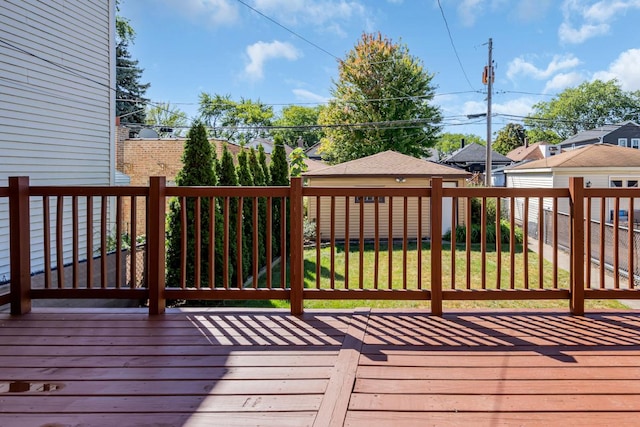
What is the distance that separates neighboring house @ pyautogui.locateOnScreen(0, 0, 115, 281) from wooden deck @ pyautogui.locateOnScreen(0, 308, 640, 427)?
3053mm

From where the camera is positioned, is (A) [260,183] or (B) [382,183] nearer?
(A) [260,183]

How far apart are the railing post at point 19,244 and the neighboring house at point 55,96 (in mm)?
2244

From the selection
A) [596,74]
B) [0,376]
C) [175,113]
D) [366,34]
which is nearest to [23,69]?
[0,376]

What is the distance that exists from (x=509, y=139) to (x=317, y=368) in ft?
156

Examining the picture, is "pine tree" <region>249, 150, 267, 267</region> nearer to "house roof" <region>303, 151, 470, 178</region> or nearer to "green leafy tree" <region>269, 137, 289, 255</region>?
"green leafy tree" <region>269, 137, 289, 255</region>

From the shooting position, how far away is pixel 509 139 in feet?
147

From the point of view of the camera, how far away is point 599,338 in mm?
2582

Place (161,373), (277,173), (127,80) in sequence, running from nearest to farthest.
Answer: (161,373) → (277,173) → (127,80)

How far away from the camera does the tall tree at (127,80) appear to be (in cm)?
2255

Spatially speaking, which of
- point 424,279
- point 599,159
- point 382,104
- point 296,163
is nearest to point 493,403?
point 424,279

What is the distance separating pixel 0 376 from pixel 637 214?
16428 millimetres

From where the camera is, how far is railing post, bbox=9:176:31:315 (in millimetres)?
3000

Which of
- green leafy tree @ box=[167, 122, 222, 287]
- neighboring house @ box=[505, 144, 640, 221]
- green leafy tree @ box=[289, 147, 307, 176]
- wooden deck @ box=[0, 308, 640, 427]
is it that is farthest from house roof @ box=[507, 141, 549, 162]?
wooden deck @ box=[0, 308, 640, 427]

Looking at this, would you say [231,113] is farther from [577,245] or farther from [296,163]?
[577,245]
